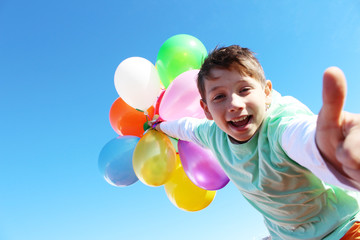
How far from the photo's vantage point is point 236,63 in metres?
1.43

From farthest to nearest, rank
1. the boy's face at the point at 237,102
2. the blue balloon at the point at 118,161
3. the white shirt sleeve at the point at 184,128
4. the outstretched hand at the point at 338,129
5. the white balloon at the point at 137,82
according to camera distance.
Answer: the blue balloon at the point at 118,161, the white balloon at the point at 137,82, the white shirt sleeve at the point at 184,128, the boy's face at the point at 237,102, the outstretched hand at the point at 338,129

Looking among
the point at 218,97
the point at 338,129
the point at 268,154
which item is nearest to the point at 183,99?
the point at 218,97

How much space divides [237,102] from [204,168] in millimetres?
1002

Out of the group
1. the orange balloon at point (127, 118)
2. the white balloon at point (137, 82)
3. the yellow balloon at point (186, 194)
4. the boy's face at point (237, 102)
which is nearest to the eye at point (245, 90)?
the boy's face at point (237, 102)

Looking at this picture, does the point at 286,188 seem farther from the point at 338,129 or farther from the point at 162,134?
the point at 162,134

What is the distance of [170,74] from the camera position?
272cm

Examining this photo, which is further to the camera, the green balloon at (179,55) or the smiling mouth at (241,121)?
the green balloon at (179,55)

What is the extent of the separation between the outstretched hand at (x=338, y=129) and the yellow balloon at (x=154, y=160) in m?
1.68

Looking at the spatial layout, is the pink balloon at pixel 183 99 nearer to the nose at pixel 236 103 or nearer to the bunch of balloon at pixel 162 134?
the bunch of balloon at pixel 162 134

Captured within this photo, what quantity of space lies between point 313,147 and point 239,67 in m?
0.75

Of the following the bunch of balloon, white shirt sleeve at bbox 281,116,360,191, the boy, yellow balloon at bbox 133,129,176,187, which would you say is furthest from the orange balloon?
white shirt sleeve at bbox 281,116,360,191

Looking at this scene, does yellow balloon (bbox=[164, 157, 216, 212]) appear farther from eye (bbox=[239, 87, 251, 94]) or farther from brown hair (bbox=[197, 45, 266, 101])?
eye (bbox=[239, 87, 251, 94])

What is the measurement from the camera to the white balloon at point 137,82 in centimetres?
241

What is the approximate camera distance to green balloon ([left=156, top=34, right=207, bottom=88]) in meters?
2.63
